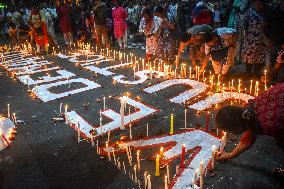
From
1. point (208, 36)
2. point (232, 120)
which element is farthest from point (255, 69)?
point (232, 120)

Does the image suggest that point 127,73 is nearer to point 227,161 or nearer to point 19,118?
point 19,118

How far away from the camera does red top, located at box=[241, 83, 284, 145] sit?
3.32 m

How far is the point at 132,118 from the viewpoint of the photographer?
19.0ft

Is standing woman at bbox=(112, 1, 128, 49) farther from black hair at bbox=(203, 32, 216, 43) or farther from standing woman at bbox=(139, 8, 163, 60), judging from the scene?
black hair at bbox=(203, 32, 216, 43)

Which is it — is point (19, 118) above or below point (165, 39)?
below

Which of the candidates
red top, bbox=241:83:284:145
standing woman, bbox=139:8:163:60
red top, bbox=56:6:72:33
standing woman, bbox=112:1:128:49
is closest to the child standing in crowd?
red top, bbox=56:6:72:33

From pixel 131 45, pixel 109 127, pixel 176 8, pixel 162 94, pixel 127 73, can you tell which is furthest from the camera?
pixel 131 45

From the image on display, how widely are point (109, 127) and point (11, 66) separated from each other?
6.75 metres

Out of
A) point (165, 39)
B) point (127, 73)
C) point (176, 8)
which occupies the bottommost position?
point (127, 73)

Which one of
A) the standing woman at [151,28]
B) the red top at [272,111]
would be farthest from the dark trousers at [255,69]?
the red top at [272,111]

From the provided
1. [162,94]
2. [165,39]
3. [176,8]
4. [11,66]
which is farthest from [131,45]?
[162,94]

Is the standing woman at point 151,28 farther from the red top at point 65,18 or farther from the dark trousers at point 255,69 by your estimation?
the red top at point 65,18

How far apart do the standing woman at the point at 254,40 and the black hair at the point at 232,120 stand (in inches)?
180

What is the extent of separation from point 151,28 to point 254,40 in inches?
141
